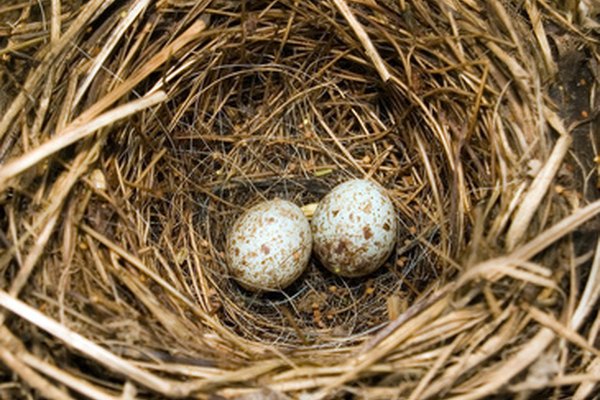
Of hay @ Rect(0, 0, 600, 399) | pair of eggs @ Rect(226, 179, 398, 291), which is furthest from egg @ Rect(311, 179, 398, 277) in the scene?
hay @ Rect(0, 0, 600, 399)

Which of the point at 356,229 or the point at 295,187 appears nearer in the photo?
the point at 356,229

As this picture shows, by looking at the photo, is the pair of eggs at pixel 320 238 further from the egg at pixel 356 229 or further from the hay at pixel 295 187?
the hay at pixel 295 187

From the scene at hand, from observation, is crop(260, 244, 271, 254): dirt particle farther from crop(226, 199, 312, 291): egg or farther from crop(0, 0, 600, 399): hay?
crop(0, 0, 600, 399): hay

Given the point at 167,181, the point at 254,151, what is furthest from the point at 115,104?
the point at 254,151

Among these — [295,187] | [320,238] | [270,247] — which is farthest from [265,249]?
[295,187]

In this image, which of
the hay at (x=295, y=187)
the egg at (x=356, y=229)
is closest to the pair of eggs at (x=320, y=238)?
the egg at (x=356, y=229)

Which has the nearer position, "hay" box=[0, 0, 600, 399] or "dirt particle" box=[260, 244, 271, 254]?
"hay" box=[0, 0, 600, 399]

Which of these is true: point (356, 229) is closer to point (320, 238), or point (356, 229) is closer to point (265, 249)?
point (320, 238)
